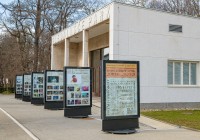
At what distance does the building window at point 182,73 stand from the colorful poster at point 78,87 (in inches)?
280

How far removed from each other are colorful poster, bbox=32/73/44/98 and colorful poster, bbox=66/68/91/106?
9.48m

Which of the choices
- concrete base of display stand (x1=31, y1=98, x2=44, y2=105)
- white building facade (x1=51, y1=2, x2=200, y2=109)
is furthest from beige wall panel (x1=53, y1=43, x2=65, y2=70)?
white building facade (x1=51, y1=2, x2=200, y2=109)

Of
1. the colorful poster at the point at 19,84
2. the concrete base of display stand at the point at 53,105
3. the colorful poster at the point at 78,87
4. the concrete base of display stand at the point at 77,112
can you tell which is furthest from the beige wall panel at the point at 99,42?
the concrete base of display stand at the point at 77,112

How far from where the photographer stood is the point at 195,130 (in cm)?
1217

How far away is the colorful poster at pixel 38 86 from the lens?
25.1 m

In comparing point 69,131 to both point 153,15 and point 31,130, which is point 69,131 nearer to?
point 31,130

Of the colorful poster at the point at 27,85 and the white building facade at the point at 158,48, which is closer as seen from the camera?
the white building facade at the point at 158,48

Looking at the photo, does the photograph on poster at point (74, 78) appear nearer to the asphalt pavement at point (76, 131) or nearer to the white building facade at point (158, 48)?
the asphalt pavement at point (76, 131)

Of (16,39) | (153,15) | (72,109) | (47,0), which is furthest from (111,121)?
(16,39)

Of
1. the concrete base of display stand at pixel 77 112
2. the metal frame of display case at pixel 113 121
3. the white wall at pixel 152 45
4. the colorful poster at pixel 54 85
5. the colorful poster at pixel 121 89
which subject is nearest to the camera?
the metal frame of display case at pixel 113 121

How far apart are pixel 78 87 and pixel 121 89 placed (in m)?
4.55

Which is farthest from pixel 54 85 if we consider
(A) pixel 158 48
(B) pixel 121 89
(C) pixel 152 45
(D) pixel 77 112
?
(B) pixel 121 89

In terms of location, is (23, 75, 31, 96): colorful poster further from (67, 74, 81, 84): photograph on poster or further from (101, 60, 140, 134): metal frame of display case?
(101, 60, 140, 134): metal frame of display case

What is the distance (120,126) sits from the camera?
38.1 feet
